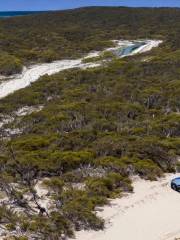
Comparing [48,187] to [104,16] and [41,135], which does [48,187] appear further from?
[104,16]

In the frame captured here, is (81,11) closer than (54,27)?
No

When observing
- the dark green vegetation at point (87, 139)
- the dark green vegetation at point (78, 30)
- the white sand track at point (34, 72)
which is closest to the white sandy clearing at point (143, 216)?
the dark green vegetation at point (87, 139)

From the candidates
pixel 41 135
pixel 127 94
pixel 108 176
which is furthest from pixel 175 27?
pixel 108 176

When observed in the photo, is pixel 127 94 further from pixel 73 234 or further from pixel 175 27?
pixel 175 27

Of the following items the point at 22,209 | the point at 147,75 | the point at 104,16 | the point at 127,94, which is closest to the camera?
the point at 22,209

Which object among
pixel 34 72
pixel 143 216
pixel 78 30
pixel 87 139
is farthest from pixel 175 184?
pixel 78 30

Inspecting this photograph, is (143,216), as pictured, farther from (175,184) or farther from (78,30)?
(78,30)

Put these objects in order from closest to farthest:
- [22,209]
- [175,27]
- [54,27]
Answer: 1. [22,209]
2. [175,27]
3. [54,27]
